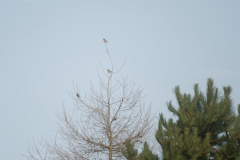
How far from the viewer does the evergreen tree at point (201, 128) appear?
8.12 metres

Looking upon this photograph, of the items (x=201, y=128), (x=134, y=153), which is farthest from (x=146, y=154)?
(x=201, y=128)

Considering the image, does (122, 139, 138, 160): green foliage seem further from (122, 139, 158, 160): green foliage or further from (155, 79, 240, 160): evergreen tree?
(155, 79, 240, 160): evergreen tree

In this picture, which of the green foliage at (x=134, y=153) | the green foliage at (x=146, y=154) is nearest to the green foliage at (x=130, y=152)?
the green foliage at (x=134, y=153)

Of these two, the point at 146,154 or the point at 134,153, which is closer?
the point at 134,153

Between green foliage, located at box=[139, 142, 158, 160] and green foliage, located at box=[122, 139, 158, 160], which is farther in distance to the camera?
green foliage, located at box=[139, 142, 158, 160]

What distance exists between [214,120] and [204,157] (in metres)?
1.01

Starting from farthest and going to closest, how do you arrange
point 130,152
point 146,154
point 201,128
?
point 201,128
point 146,154
point 130,152

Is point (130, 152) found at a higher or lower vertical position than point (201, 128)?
lower

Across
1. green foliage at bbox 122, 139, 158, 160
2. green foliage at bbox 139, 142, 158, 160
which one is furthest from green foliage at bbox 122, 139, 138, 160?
green foliage at bbox 139, 142, 158, 160

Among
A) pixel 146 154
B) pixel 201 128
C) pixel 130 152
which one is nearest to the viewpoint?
pixel 130 152

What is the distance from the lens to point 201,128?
9.27 m

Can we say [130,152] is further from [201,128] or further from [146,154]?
[201,128]

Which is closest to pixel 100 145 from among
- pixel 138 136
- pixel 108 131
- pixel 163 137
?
pixel 108 131

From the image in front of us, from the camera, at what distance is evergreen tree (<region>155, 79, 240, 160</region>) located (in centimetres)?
812
